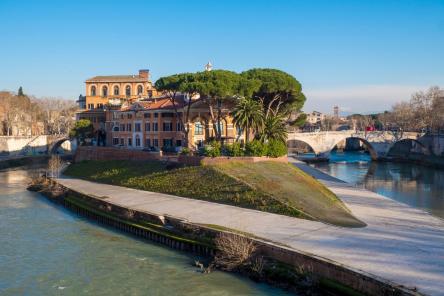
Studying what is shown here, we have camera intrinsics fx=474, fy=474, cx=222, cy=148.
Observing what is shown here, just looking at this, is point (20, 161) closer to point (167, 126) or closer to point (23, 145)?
point (23, 145)

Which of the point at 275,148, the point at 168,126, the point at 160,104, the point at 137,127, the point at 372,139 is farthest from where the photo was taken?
the point at 372,139

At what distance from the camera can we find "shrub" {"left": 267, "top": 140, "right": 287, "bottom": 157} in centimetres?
5878

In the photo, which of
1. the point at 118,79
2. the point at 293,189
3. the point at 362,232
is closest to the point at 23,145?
the point at 118,79

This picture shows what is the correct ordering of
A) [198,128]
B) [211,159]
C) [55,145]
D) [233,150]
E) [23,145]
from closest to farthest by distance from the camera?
[211,159] → [233,150] → [198,128] → [23,145] → [55,145]

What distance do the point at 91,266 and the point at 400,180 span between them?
59.9 m

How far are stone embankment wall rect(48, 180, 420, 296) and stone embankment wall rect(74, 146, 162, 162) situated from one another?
12.4 m

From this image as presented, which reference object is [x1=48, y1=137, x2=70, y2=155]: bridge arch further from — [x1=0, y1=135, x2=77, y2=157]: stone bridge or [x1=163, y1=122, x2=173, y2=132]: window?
[x1=163, y1=122, x2=173, y2=132]: window

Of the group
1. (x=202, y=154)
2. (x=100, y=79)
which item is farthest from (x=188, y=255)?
(x=100, y=79)

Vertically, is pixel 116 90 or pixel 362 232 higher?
pixel 116 90

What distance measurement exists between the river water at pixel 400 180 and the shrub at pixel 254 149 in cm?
1685

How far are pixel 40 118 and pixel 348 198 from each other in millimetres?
106925

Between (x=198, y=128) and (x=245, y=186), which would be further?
(x=198, y=128)

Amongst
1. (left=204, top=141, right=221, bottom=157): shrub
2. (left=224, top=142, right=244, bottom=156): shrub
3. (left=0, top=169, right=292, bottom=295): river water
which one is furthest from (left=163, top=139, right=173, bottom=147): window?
(left=0, top=169, right=292, bottom=295): river water

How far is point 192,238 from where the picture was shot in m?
33.0
